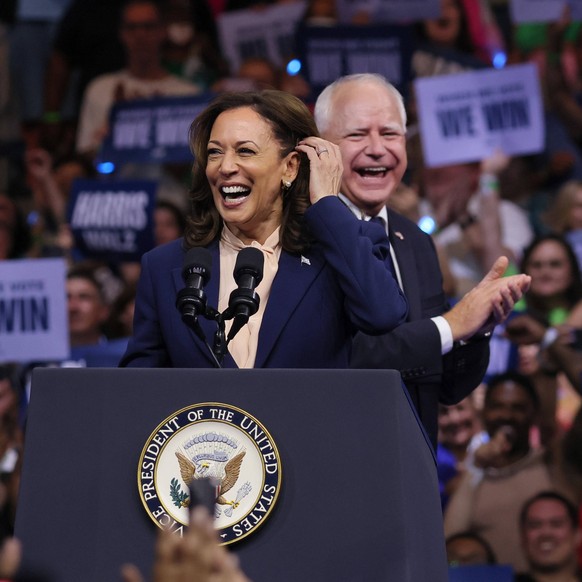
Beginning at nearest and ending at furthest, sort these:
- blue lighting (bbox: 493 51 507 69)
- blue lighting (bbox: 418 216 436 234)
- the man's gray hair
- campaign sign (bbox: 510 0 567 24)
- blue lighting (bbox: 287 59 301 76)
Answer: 1. the man's gray hair
2. blue lighting (bbox: 418 216 436 234)
3. blue lighting (bbox: 287 59 301 76)
4. campaign sign (bbox: 510 0 567 24)
5. blue lighting (bbox: 493 51 507 69)

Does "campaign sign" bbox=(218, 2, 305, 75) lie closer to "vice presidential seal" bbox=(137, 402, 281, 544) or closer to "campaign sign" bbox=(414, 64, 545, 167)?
"campaign sign" bbox=(414, 64, 545, 167)

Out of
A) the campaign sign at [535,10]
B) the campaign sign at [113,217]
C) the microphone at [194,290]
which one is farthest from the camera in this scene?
the campaign sign at [535,10]

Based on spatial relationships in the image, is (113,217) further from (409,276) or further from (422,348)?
(422,348)

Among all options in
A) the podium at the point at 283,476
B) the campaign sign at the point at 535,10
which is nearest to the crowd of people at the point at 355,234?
the campaign sign at the point at 535,10

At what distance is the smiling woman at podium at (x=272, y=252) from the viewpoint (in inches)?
99.5

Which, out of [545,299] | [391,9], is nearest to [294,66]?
[391,9]

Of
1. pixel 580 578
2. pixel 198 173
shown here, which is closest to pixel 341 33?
pixel 580 578

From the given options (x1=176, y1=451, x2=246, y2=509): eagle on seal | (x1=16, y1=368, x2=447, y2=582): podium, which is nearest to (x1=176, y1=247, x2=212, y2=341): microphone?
(x1=16, y1=368, x2=447, y2=582): podium

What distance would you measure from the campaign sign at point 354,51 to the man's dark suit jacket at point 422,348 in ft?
8.22

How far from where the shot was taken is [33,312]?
17.7ft

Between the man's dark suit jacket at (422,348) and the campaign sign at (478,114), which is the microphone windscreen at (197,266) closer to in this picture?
the man's dark suit jacket at (422,348)

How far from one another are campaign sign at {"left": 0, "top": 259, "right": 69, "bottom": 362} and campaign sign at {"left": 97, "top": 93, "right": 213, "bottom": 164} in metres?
0.87

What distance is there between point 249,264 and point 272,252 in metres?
0.36

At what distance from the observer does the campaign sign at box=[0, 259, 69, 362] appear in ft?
17.7
